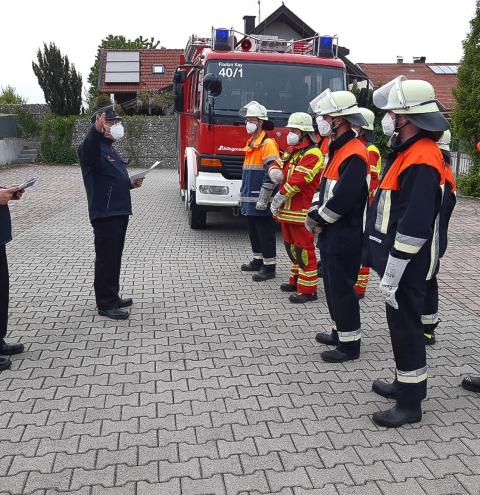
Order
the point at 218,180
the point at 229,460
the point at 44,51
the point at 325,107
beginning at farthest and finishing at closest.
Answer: the point at 44,51
the point at 218,180
the point at 325,107
the point at 229,460

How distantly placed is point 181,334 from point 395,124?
2.73 m

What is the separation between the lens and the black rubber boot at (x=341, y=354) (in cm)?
484

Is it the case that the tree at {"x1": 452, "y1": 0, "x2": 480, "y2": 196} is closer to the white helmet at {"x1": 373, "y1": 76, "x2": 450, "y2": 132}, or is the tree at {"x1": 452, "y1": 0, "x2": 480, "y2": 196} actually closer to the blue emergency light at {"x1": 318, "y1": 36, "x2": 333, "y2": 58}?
the blue emergency light at {"x1": 318, "y1": 36, "x2": 333, "y2": 58}

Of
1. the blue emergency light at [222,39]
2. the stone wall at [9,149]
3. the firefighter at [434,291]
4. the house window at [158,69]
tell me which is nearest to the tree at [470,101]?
the blue emergency light at [222,39]

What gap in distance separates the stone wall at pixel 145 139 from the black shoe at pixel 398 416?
21.6 meters

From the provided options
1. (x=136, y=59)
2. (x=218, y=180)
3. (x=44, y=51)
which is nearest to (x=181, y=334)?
(x=218, y=180)

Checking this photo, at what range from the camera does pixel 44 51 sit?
2812 centimetres

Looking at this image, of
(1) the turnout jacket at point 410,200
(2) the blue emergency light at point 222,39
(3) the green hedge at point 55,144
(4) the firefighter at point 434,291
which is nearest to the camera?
(1) the turnout jacket at point 410,200

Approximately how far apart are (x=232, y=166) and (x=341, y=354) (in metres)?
5.01

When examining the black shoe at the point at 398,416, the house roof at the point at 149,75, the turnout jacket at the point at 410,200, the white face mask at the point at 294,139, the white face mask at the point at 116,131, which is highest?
the house roof at the point at 149,75

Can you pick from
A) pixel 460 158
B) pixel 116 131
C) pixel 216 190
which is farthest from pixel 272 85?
pixel 460 158

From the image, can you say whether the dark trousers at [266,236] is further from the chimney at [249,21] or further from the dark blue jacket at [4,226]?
the chimney at [249,21]

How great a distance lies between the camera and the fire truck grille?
9.27 meters

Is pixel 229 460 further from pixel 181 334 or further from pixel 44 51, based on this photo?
pixel 44 51
